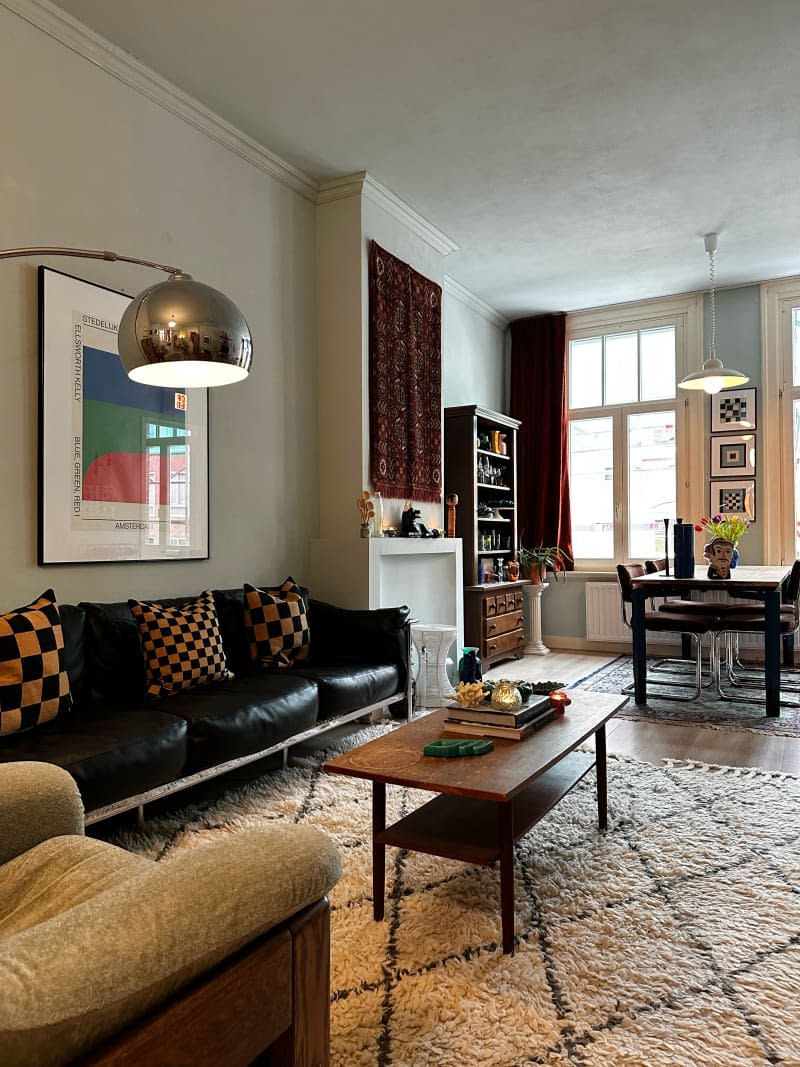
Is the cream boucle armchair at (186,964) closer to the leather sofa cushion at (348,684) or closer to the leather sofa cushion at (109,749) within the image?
the leather sofa cushion at (109,749)

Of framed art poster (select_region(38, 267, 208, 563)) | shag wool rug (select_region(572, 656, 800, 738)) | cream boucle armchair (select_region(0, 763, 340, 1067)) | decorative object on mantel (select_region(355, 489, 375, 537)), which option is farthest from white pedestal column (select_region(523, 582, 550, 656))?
cream boucle armchair (select_region(0, 763, 340, 1067))

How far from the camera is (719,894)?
7.36 feet

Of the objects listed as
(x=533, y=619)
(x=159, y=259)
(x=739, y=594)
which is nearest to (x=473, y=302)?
(x=533, y=619)

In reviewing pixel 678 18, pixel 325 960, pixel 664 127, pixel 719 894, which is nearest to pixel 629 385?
pixel 664 127

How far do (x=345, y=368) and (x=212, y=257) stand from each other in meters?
1.06

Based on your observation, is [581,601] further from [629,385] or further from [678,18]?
[678,18]

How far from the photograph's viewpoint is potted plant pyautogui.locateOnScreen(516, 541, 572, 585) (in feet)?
23.0

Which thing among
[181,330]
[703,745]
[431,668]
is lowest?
[703,745]

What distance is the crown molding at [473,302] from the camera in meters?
6.52

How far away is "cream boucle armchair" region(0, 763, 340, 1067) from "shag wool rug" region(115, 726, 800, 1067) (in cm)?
62

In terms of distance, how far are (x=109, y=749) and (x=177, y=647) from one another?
31.4 inches

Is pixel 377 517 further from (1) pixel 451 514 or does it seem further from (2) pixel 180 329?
(2) pixel 180 329

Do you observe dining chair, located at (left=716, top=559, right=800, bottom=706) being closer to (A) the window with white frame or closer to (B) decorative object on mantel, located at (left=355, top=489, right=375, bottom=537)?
(A) the window with white frame

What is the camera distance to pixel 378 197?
4859 mm
